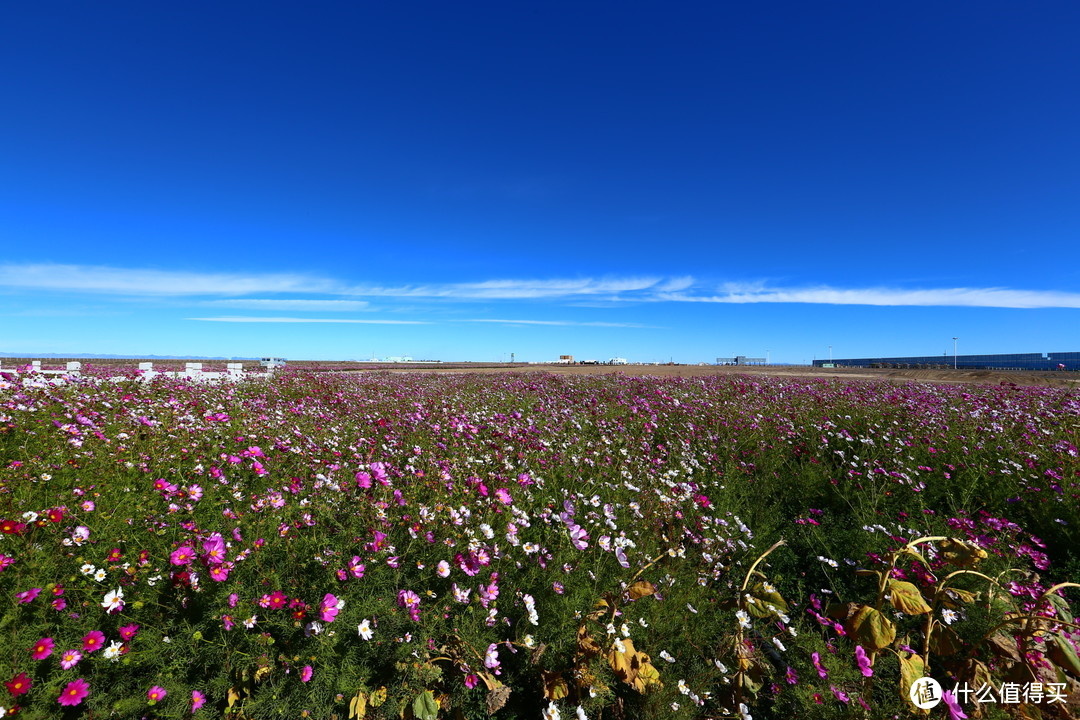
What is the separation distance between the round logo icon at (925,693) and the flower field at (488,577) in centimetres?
5

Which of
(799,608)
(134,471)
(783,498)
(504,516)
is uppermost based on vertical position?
(134,471)

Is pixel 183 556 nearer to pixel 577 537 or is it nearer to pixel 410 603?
pixel 410 603

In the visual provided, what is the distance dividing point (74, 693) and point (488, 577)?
1.90 metres

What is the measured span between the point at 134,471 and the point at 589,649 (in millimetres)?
3658

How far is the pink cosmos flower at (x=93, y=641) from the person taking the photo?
200 cm

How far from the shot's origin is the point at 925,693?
1.76 m

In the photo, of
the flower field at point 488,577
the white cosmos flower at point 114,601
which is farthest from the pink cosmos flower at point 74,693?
the white cosmos flower at point 114,601

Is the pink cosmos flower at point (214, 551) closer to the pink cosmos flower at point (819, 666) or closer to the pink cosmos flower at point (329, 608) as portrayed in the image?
the pink cosmos flower at point (329, 608)

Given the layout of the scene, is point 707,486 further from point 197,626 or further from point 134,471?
point 134,471

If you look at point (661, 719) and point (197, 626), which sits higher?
point (197, 626)

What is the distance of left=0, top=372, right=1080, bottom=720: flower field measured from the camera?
6.71 ft

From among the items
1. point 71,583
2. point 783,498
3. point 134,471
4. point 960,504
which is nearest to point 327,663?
point 71,583

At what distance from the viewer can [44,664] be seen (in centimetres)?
203

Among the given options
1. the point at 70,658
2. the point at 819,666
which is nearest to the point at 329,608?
the point at 70,658
